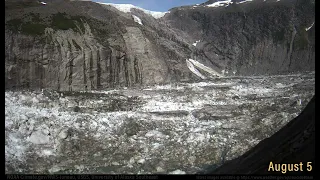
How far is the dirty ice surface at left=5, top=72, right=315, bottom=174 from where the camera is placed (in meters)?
17.7

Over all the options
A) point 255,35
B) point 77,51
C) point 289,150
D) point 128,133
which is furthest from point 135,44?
point 255,35

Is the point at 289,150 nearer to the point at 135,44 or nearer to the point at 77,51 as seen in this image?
the point at 77,51

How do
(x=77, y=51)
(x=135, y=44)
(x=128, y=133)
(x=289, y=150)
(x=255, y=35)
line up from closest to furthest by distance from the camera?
(x=289, y=150)
(x=128, y=133)
(x=77, y=51)
(x=135, y=44)
(x=255, y=35)

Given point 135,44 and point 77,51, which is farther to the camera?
point 135,44

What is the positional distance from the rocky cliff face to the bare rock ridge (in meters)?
29.0

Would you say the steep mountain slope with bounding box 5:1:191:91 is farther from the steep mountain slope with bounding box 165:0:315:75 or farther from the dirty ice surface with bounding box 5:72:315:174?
the steep mountain slope with bounding box 165:0:315:75

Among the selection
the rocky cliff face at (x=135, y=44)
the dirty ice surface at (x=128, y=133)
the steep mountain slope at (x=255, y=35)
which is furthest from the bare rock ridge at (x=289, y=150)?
the steep mountain slope at (x=255, y=35)

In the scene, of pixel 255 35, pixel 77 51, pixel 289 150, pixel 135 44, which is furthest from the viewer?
pixel 255 35

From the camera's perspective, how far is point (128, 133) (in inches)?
866

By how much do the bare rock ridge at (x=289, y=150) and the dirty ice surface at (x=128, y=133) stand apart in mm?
4738

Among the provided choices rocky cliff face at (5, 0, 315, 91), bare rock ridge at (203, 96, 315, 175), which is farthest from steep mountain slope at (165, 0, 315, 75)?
bare rock ridge at (203, 96, 315, 175)

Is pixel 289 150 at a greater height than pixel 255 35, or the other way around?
pixel 255 35

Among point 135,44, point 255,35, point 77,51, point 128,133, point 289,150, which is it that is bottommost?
point 128,133

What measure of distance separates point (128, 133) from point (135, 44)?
32013 mm
